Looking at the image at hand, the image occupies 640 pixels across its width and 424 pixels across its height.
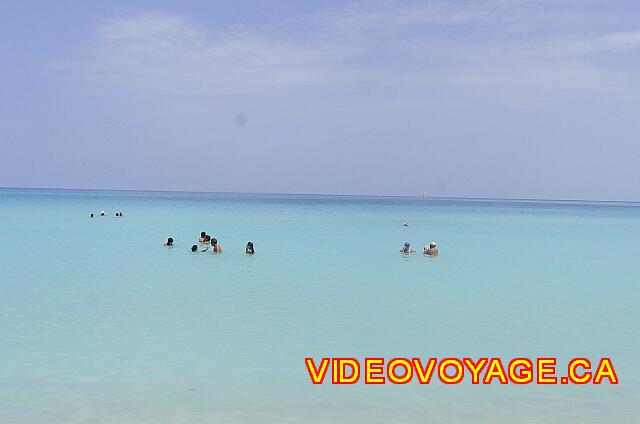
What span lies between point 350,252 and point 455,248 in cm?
723

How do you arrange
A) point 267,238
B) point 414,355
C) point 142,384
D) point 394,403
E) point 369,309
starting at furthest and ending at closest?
1. point 267,238
2. point 369,309
3. point 414,355
4. point 142,384
5. point 394,403

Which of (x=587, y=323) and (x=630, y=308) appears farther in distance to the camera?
(x=630, y=308)

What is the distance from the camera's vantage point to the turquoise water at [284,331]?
27.8 ft

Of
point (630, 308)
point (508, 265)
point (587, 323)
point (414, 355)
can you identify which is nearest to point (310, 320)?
point (414, 355)

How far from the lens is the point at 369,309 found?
15797mm

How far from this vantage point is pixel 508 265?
2673 centimetres

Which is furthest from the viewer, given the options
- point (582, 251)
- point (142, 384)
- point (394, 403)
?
point (582, 251)

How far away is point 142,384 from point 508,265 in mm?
20602

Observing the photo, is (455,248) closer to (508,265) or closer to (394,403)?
(508,265)

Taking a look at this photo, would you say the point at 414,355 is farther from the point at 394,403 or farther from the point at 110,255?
the point at 110,255

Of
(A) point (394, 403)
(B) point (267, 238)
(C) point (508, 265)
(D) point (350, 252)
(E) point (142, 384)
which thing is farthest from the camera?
(B) point (267, 238)

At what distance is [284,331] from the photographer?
13.0m

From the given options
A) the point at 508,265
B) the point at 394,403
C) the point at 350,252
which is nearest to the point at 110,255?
the point at 350,252

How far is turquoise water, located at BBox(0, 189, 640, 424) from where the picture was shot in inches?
333
